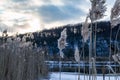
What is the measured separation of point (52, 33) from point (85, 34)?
33067 mm

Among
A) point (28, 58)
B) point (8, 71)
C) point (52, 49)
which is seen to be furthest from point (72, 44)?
point (8, 71)

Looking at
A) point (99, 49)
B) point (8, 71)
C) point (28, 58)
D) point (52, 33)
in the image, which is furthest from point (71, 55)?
point (8, 71)

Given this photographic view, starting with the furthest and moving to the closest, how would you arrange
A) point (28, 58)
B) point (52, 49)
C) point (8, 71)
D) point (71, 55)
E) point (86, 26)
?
point (52, 49) → point (71, 55) → point (28, 58) → point (8, 71) → point (86, 26)

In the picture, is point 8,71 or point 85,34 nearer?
point 85,34

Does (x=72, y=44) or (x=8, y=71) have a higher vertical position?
(x=72, y=44)

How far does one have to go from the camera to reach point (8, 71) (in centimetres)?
578

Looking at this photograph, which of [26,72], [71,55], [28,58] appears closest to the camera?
[26,72]

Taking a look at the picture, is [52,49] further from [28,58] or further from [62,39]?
[62,39]

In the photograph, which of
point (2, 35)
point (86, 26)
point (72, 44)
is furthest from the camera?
point (72, 44)

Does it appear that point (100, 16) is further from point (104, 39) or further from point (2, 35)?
point (104, 39)

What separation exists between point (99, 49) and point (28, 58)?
838 inches

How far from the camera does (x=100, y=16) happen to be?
153 inches

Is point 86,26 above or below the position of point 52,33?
below

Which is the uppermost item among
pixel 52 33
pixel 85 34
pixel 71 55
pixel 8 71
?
pixel 52 33
